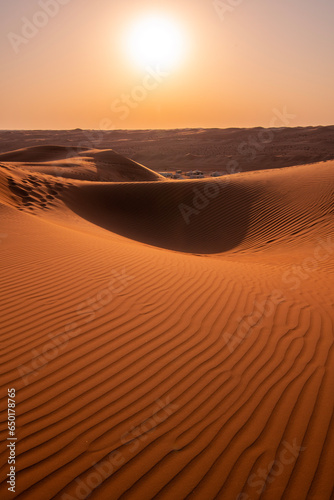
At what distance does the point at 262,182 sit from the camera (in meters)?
14.0

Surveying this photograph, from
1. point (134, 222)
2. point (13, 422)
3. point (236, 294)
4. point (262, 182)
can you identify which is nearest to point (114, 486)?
point (13, 422)

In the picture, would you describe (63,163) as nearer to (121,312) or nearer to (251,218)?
(251,218)
